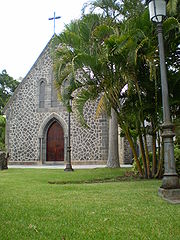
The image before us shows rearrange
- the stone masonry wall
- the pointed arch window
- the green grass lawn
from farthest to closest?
the pointed arch window → the stone masonry wall → the green grass lawn

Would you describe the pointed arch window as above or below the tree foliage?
above

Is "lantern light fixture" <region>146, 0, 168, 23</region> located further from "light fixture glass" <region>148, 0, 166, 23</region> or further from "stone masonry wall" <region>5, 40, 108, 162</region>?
"stone masonry wall" <region>5, 40, 108, 162</region>

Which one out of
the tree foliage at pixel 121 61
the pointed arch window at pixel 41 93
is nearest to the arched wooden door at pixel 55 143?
the pointed arch window at pixel 41 93

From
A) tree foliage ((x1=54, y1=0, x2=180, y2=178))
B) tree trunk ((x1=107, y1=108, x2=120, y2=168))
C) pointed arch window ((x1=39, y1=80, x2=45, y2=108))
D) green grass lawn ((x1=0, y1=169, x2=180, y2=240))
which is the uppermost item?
pointed arch window ((x1=39, y1=80, x2=45, y2=108))

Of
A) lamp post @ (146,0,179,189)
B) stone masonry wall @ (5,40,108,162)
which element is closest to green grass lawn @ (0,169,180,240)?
lamp post @ (146,0,179,189)

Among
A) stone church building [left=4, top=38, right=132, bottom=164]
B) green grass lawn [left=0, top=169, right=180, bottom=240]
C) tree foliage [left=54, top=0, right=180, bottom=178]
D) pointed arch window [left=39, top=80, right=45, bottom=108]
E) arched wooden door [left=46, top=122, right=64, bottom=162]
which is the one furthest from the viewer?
pointed arch window [left=39, top=80, right=45, bottom=108]

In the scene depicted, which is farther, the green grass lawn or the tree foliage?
the tree foliage

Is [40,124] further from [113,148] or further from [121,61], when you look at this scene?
[121,61]

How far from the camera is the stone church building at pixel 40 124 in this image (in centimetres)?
1873

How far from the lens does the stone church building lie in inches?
738

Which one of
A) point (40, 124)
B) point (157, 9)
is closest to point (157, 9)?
point (157, 9)

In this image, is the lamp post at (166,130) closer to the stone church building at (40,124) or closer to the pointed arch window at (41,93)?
the stone church building at (40,124)

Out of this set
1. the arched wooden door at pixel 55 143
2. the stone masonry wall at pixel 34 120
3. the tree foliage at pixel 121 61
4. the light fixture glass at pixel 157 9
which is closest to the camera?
the light fixture glass at pixel 157 9

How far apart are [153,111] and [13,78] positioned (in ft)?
91.6
